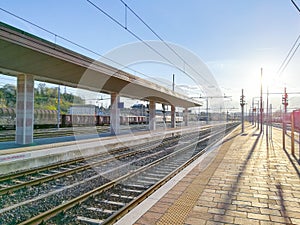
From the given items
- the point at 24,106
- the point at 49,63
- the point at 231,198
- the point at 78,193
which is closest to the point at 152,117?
the point at 24,106

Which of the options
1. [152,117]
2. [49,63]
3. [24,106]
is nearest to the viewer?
[49,63]

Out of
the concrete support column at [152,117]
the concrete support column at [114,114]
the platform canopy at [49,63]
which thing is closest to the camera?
the platform canopy at [49,63]

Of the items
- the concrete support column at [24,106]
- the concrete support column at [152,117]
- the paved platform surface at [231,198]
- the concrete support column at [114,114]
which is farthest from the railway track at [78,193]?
the concrete support column at [152,117]

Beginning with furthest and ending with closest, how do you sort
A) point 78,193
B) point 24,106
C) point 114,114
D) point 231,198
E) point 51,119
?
point 51,119
point 114,114
point 24,106
point 78,193
point 231,198

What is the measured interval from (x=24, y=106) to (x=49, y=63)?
2954 mm

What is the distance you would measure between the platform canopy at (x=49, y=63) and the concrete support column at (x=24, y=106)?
0.47 metres

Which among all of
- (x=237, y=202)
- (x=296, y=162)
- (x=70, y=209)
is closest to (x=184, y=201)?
(x=237, y=202)

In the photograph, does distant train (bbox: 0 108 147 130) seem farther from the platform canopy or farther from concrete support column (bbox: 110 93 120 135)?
the platform canopy

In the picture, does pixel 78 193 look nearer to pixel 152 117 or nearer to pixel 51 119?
pixel 152 117

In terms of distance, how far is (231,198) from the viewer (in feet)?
16.3

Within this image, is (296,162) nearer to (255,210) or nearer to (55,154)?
(255,210)

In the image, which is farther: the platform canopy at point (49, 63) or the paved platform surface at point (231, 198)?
the platform canopy at point (49, 63)

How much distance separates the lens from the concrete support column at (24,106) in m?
13.4

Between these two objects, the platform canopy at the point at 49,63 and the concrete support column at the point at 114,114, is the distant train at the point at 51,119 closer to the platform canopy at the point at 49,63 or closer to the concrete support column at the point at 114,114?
the concrete support column at the point at 114,114
